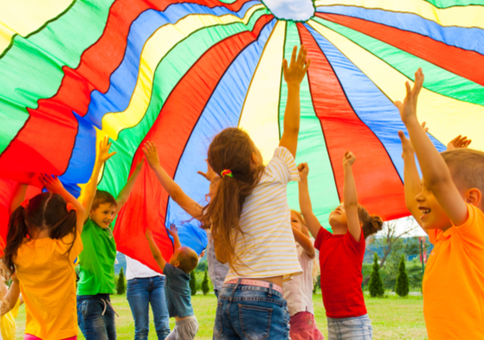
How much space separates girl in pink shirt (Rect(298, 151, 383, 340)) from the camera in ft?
8.22

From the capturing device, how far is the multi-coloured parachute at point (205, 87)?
86.2 inches

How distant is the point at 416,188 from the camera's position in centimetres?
201

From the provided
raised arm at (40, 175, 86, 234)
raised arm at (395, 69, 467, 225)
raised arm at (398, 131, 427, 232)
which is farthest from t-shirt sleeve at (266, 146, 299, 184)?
raised arm at (40, 175, 86, 234)

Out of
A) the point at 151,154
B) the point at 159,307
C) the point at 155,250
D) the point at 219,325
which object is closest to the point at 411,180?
the point at 219,325

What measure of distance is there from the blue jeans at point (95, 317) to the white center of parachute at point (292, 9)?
7.76ft

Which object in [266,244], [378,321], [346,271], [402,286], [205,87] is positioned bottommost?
[378,321]

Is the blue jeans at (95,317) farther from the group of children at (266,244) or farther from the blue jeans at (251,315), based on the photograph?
the blue jeans at (251,315)

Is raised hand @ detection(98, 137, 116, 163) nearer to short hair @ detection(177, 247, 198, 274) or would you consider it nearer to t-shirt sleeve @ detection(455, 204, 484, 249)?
short hair @ detection(177, 247, 198, 274)

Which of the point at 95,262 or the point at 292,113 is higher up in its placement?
the point at 292,113

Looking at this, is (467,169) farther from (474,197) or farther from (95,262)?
(95,262)

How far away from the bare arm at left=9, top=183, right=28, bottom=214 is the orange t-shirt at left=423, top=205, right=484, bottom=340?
91.8 inches

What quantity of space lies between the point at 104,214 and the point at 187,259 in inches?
36.4

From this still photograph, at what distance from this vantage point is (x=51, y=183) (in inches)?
99.3

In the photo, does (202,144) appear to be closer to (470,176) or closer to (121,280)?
(470,176)
